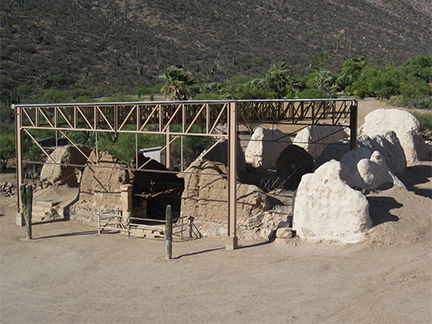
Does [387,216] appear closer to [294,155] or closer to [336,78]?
[294,155]

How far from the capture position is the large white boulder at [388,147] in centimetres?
2306

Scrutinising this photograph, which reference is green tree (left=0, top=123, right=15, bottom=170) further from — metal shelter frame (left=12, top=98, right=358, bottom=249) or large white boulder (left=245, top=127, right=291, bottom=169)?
large white boulder (left=245, top=127, right=291, bottom=169)

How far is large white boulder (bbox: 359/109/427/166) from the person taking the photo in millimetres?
26906

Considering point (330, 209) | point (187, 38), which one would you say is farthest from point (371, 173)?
point (187, 38)

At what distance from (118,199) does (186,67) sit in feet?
159

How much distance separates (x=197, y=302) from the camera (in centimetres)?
1148

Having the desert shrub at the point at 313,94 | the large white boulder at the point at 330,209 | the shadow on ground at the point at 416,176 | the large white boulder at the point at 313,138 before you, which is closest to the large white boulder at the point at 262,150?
the large white boulder at the point at 313,138

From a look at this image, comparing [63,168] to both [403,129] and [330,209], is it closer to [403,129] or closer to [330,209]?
[330,209]

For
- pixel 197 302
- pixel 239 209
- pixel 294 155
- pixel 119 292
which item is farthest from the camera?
pixel 294 155

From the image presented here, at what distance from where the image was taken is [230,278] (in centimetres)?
1277

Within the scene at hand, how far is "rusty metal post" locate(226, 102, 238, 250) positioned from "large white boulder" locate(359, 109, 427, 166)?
14.5 meters

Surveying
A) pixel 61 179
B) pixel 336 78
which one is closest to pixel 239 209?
pixel 61 179

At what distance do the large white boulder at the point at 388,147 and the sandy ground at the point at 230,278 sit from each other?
6.53 metres

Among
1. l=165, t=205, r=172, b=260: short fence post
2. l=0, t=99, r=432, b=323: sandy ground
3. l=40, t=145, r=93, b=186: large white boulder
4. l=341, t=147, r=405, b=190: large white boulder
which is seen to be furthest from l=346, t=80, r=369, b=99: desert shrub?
l=165, t=205, r=172, b=260: short fence post
